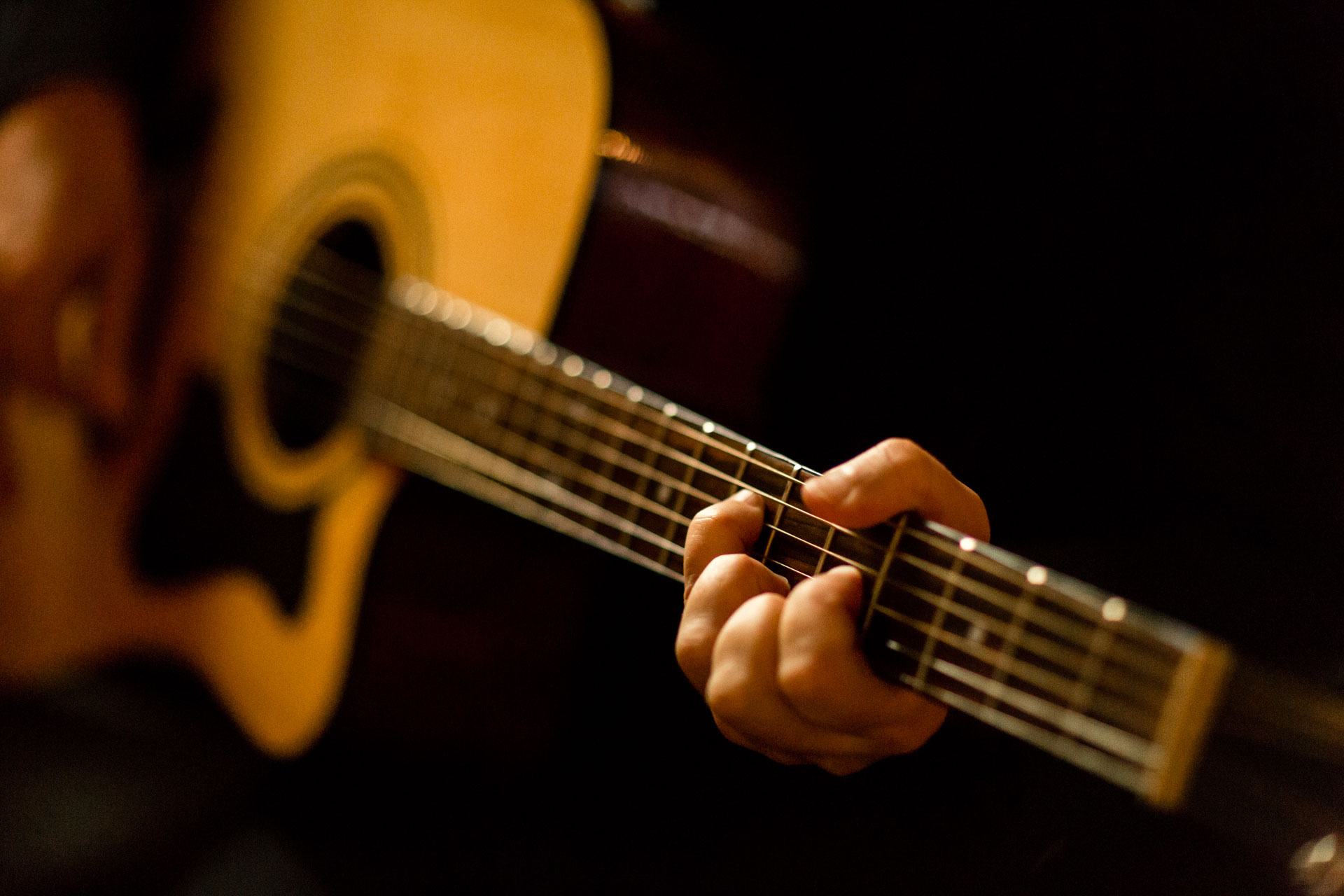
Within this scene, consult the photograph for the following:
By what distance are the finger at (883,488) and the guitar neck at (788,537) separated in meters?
0.01

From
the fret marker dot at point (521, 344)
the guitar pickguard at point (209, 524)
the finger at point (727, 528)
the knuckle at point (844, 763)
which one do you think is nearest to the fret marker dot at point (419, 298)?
the fret marker dot at point (521, 344)

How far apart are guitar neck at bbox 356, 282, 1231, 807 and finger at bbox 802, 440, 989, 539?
0.6 inches

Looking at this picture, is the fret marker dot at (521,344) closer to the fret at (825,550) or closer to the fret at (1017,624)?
the fret at (825,550)

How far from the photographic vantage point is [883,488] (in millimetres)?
391

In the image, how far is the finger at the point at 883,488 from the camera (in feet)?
1.29

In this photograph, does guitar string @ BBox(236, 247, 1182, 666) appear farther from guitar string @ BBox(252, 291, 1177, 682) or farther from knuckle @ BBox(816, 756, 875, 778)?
knuckle @ BBox(816, 756, 875, 778)

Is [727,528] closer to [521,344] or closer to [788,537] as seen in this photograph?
[788,537]

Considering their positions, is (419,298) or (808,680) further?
(419,298)

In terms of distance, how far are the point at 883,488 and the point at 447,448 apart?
0.40 metres

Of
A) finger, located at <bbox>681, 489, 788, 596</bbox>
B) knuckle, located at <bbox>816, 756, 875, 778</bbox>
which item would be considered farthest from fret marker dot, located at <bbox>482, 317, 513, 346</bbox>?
knuckle, located at <bbox>816, 756, 875, 778</bbox>

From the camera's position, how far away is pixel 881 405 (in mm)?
674

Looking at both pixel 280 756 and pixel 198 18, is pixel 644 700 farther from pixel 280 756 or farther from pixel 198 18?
pixel 198 18

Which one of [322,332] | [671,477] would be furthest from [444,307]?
[671,477]

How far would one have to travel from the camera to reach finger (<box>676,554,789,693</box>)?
1.40 feet
